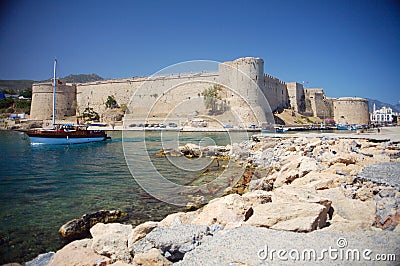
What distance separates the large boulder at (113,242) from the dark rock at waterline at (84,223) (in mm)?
539

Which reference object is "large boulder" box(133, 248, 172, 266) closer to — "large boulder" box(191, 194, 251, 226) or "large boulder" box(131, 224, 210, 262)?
"large boulder" box(131, 224, 210, 262)

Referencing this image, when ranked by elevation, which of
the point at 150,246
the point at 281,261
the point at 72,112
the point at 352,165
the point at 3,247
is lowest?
the point at 3,247

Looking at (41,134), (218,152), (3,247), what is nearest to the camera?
(3,247)

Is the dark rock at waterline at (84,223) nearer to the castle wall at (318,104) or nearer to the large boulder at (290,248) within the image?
the large boulder at (290,248)

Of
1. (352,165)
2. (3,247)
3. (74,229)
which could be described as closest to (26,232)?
(3,247)

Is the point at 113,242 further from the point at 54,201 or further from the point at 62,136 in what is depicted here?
the point at 62,136

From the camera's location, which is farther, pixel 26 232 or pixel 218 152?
pixel 218 152

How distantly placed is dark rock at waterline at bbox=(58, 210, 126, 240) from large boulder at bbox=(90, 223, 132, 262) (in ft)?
1.77

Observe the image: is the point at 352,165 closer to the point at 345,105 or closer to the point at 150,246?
the point at 150,246

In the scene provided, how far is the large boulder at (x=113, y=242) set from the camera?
7.82 ft

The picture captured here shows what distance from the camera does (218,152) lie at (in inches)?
408

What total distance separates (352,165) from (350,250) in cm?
284

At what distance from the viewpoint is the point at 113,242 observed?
252cm

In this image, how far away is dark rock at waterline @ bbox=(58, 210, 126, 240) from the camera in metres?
3.29
